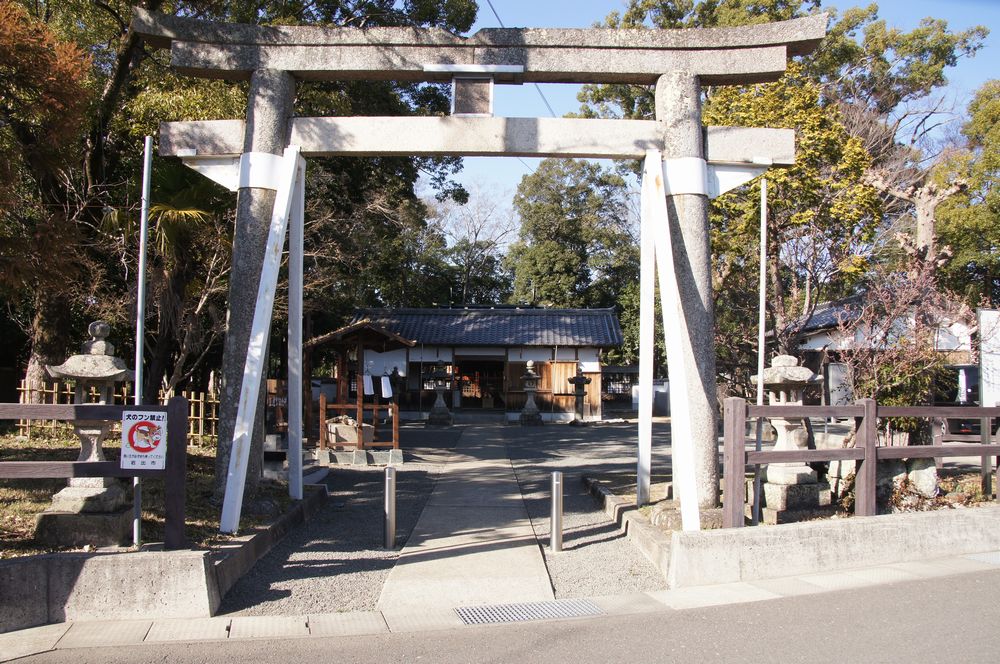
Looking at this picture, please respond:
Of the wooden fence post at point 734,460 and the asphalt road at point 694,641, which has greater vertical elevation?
the wooden fence post at point 734,460

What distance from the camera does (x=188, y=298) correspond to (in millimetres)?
14242

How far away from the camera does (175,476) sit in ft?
19.5

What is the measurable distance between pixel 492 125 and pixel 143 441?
4946 millimetres

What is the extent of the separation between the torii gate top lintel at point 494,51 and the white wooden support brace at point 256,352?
1.16 metres

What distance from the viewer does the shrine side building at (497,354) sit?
28844 millimetres

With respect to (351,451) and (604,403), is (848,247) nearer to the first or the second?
(351,451)

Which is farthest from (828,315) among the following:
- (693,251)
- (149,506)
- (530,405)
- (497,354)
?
(149,506)

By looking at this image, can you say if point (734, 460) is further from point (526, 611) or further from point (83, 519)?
point (83, 519)

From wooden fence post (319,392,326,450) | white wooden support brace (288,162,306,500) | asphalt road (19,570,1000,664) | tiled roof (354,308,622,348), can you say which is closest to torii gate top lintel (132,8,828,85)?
white wooden support brace (288,162,306,500)

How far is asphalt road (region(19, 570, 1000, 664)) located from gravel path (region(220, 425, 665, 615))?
816mm

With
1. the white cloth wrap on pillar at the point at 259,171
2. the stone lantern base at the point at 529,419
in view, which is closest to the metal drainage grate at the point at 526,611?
the white cloth wrap on pillar at the point at 259,171

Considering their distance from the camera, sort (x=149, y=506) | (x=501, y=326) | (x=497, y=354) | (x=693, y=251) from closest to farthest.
→ (x=149, y=506)
(x=693, y=251)
(x=497, y=354)
(x=501, y=326)

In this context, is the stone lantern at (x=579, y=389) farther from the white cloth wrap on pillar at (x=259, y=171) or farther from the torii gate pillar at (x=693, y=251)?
the white cloth wrap on pillar at (x=259, y=171)

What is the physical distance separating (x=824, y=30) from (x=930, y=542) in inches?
220
